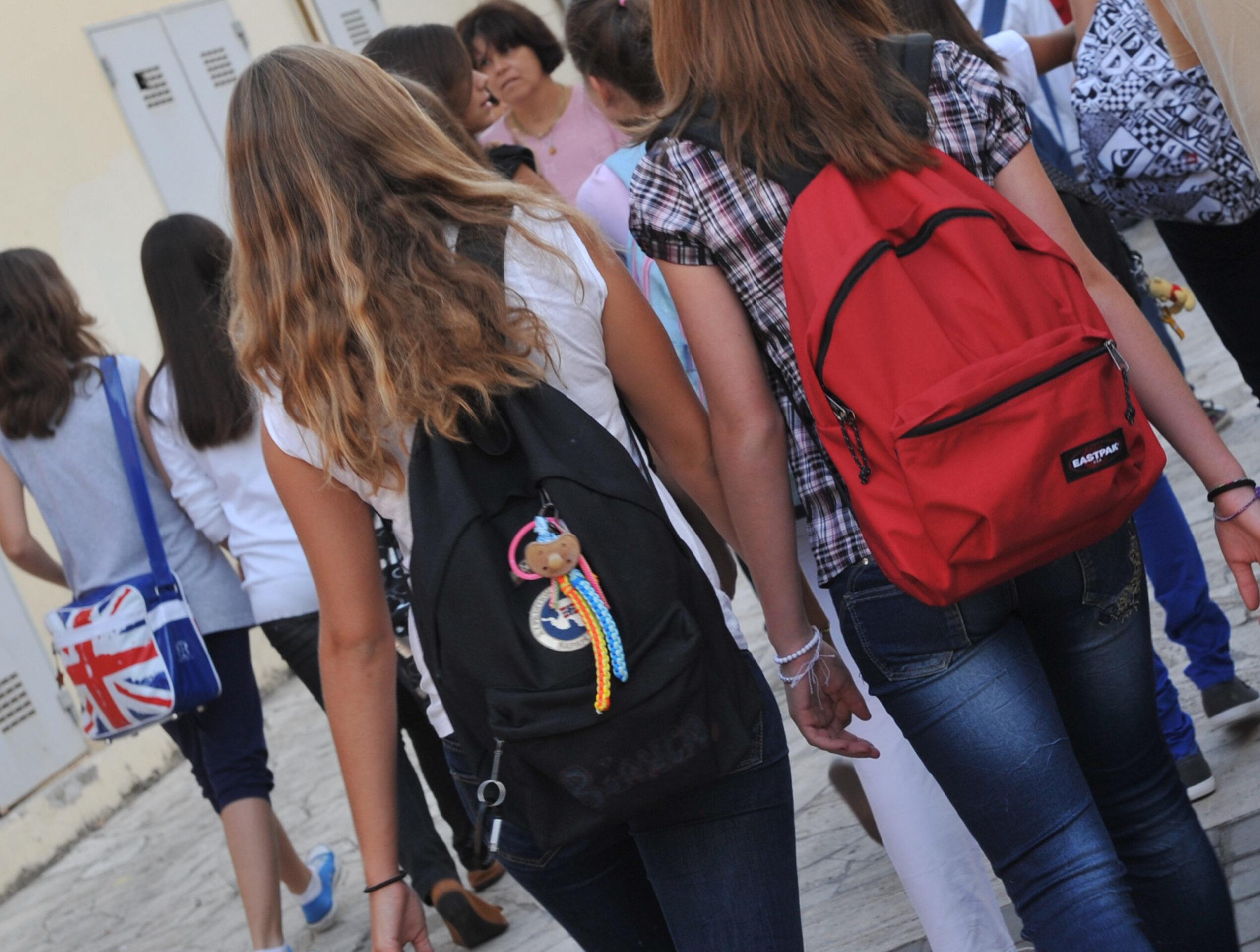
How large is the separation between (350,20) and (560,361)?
348 inches

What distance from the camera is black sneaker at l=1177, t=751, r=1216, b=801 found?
9.94ft

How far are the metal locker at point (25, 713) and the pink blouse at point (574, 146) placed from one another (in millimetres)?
3750

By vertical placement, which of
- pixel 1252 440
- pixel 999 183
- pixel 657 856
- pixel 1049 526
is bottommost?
pixel 1252 440

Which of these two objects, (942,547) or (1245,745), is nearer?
(942,547)

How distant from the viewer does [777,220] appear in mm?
1738

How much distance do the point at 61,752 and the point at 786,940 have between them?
17.6ft

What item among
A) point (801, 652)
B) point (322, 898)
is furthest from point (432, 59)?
point (322, 898)

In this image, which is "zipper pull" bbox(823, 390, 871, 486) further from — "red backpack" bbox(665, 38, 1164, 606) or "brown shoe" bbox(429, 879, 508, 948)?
"brown shoe" bbox(429, 879, 508, 948)

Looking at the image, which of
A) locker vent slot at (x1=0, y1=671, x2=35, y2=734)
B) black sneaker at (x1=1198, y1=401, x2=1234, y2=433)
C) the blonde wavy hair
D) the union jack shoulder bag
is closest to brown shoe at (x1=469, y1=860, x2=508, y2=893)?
the union jack shoulder bag

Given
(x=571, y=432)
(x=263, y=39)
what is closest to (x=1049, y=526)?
(x=571, y=432)

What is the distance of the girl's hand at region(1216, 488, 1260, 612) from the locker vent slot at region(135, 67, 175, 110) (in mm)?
7229

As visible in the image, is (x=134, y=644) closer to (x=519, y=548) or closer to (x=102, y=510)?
(x=102, y=510)

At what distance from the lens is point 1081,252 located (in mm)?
1978

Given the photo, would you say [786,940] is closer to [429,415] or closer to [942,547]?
[942,547]
